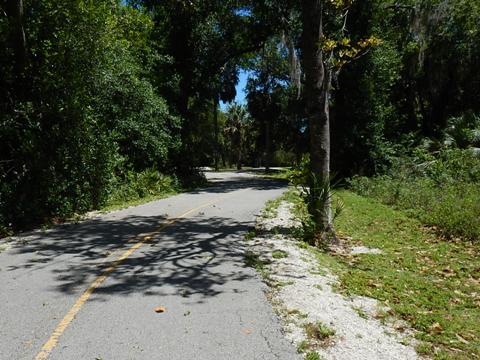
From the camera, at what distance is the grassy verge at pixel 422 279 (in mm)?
5075

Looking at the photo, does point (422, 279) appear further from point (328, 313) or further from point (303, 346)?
point (303, 346)

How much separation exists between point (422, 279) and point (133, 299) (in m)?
4.92

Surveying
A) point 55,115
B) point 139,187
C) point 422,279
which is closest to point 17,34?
point 55,115

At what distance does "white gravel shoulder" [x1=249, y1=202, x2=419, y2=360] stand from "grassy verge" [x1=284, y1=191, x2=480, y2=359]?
0.78ft

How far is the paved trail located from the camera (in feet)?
14.5

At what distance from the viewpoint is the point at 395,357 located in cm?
434

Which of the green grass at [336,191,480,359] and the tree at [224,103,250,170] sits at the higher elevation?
the tree at [224,103,250,170]

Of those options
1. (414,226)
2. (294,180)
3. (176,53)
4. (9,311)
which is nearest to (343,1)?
(294,180)

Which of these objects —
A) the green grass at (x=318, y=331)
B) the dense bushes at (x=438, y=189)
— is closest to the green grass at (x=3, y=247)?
the green grass at (x=318, y=331)

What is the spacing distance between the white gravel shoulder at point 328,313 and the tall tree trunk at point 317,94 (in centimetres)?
216

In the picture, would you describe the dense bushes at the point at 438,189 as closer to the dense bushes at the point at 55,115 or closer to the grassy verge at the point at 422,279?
the grassy verge at the point at 422,279

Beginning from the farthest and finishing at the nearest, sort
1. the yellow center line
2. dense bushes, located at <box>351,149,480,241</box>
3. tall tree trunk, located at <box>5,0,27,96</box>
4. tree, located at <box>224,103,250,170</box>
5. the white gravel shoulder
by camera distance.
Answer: tree, located at <box>224,103,250,170</box> → tall tree trunk, located at <box>5,0,27,96</box> → dense bushes, located at <box>351,149,480,241</box> → the white gravel shoulder → the yellow center line

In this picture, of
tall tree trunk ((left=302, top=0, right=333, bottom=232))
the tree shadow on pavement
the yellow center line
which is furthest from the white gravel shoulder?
the yellow center line

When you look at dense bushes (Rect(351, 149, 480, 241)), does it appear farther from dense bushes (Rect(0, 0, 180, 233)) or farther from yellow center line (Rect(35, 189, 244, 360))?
dense bushes (Rect(0, 0, 180, 233))
